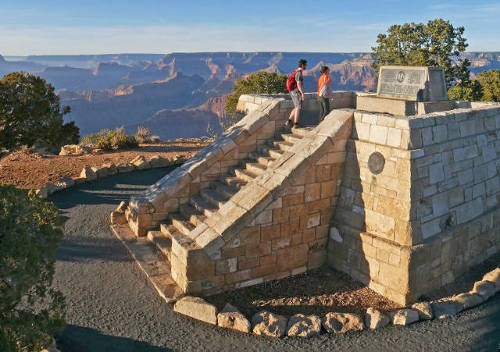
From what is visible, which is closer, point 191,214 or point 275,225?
point 275,225

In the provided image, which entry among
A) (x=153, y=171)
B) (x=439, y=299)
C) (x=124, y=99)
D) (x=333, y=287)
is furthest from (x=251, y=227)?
(x=124, y=99)

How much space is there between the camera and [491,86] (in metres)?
26.8

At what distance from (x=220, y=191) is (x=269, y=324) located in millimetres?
4227

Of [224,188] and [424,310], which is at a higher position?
[224,188]

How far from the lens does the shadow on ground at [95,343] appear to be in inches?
266

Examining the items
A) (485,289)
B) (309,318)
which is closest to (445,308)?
(485,289)

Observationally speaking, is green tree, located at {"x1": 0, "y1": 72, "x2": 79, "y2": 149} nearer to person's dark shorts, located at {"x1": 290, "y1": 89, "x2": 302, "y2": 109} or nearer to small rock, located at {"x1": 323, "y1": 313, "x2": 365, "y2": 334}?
person's dark shorts, located at {"x1": 290, "y1": 89, "x2": 302, "y2": 109}

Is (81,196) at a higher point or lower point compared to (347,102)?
lower

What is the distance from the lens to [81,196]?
45.7ft

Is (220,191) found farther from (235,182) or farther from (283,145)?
(283,145)

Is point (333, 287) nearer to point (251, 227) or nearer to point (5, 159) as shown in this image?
point (251, 227)

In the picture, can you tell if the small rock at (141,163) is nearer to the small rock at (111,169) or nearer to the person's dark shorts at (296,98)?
the small rock at (111,169)

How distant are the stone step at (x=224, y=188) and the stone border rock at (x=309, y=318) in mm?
3097

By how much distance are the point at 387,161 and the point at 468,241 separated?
2841mm
